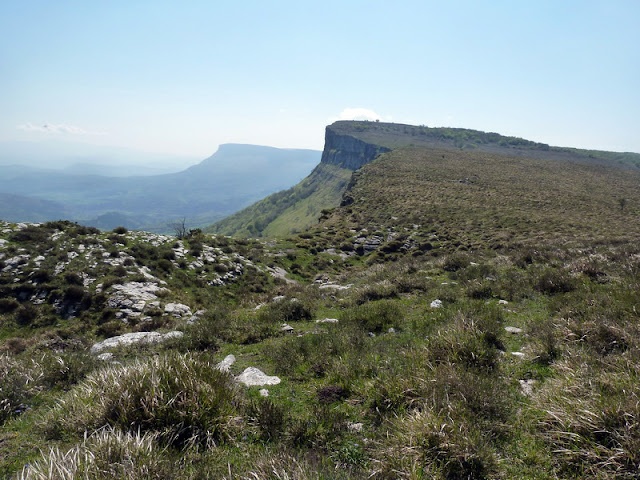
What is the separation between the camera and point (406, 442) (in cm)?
386

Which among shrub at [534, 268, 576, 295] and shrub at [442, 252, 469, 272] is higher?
shrub at [534, 268, 576, 295]

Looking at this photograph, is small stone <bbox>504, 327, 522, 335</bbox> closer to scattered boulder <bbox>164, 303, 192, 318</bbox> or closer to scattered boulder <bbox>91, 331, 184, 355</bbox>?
scattered boulder <bbox>91, 331, 184, 355</bbox>

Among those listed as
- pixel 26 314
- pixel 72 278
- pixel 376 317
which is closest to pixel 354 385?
pixel 376 317

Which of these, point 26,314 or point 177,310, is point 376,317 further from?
point 26,314

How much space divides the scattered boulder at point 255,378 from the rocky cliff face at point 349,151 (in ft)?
466

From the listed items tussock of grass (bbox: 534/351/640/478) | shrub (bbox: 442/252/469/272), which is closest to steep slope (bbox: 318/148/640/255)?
shrub (bbox: 442/252/469/272)

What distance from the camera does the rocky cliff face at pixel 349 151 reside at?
148500mm

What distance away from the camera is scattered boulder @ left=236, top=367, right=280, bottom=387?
20.0 ft

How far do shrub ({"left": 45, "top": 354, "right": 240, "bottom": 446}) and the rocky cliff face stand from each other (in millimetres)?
143678

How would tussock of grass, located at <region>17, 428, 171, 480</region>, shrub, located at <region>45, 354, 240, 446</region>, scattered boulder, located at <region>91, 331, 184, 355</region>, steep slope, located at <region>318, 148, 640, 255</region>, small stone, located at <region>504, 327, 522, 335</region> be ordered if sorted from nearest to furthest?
tussock of grass, located at <region>17, 428, 171, 480</region> → shrub, located at <region>45, 354, 240, 446</region> → small stone, located at <region>504, 327, 522, 335</region> → scattered boulder, located at <region>91, 331, 184, 355</region> → steep slope, located at <region>318, 148, 640, 255</region>

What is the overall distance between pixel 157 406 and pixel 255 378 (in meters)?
2.30

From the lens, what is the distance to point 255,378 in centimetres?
633

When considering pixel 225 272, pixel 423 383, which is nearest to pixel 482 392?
pixel 423 383

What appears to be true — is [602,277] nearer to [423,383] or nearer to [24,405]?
Answer: [423,383]
